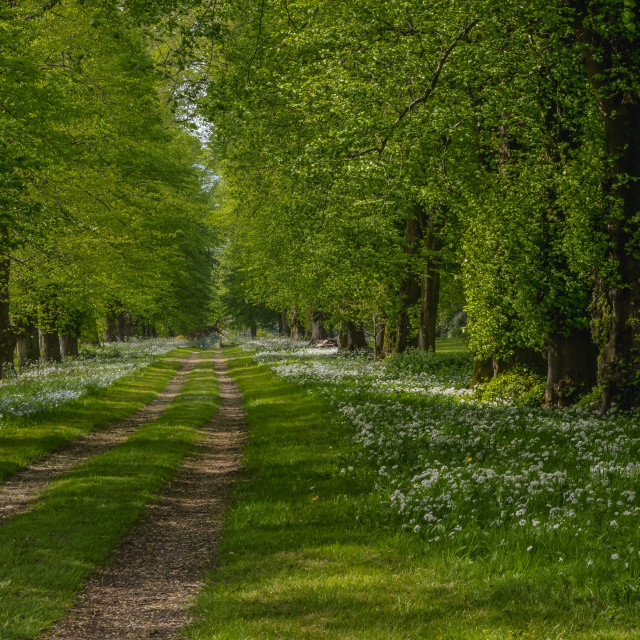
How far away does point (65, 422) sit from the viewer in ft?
51.0

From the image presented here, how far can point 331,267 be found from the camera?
22781mm

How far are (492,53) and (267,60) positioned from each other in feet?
17.2

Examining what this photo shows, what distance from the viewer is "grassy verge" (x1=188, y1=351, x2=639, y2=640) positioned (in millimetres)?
4934

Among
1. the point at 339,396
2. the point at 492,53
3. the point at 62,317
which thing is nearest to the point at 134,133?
the point at 62,317

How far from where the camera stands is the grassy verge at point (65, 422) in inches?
484

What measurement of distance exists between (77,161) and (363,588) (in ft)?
68.5

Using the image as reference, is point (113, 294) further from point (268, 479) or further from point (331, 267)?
point (268, 479)

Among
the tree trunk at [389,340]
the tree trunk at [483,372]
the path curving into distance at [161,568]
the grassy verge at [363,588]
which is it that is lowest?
the path curving into distance at [161,568]

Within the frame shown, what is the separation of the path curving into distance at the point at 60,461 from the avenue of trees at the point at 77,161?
4.45m

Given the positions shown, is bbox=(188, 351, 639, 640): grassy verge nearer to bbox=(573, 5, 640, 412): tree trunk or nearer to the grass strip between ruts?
the grass strip between ruts

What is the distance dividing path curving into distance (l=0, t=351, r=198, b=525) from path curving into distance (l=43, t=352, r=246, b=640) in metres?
2.10

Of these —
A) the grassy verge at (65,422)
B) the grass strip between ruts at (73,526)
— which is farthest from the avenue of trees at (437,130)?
the grass strip between ruts at (73,526)

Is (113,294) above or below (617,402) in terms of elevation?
above

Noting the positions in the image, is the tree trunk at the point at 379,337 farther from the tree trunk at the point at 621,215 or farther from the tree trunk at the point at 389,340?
the tree trunk at the point at 621,215
